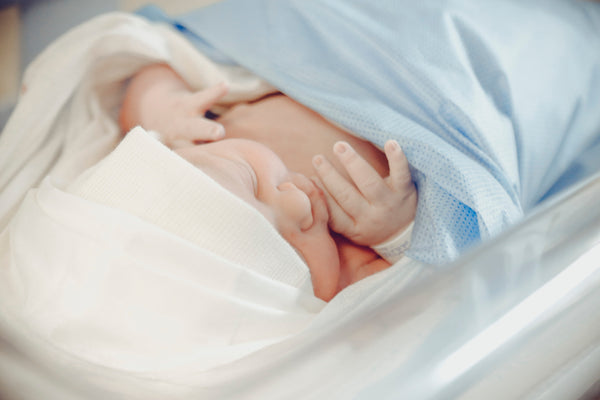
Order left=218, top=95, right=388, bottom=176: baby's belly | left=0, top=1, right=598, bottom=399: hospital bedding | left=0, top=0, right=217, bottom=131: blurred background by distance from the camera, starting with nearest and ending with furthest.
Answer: left=0, top=1, right=598, bottom=399: hospital bedding, left=218, top=95, right=388, bottom=176: baby's belly, left=0, top=0, right=217, bottom=131: blurred background

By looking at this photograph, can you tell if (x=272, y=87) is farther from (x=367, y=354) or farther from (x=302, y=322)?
(x=367, y=354)

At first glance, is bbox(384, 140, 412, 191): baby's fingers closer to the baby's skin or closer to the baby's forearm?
the baby's skin

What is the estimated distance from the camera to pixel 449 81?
648 millimetres

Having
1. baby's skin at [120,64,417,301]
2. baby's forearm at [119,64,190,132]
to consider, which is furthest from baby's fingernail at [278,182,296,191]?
→ baby's forearm at [119,64,190,132]

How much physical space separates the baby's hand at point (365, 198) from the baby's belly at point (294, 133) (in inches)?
1.7

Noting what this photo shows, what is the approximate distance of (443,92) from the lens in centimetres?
63

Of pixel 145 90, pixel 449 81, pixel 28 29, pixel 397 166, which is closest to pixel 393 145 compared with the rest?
pixel 397 166

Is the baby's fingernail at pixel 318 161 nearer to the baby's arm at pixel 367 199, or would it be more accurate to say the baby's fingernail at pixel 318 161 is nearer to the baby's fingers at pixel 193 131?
the baby's arm at pixel 367 199

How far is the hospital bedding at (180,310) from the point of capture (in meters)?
0.29

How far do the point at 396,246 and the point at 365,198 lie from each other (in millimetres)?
60

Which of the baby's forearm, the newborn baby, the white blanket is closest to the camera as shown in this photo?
the white blanket

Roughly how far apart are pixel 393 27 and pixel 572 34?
0.26 m

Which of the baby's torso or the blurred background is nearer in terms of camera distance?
the baby's torso

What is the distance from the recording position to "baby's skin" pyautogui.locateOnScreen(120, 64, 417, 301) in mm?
555
